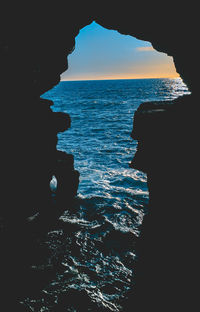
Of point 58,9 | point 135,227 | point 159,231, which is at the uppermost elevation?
point 58,9

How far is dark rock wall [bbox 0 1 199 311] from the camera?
18.2 feet

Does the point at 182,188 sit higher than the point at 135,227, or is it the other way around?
the point at 182,188

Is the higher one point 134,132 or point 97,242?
point 134,132

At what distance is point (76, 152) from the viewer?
23.8 meters

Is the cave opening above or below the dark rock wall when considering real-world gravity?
below

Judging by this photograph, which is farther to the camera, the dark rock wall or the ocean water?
the ocean water

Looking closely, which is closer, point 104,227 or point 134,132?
point 134,132

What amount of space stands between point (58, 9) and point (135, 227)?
36.9 ft

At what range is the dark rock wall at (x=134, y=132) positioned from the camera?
18.2 ft

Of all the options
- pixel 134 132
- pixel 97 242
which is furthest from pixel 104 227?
pixel 134 132

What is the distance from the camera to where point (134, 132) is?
758 centimetres

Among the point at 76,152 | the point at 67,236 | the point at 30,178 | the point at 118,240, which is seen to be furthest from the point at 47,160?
the point at 76,152

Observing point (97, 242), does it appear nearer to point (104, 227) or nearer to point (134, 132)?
point (104, 227)

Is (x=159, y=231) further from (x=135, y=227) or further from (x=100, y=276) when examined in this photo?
(x=135, y=227)
